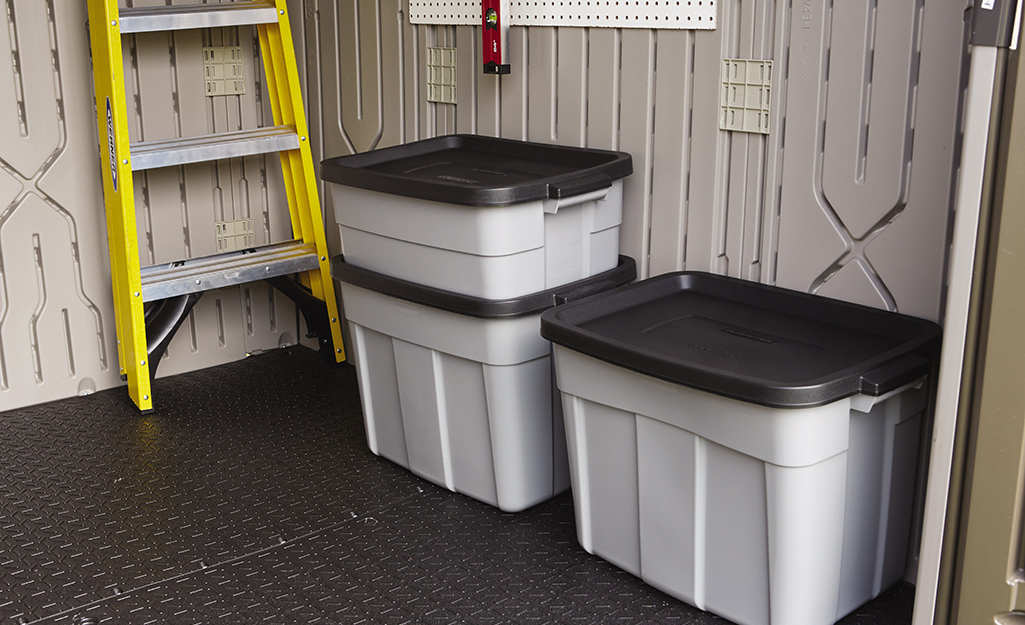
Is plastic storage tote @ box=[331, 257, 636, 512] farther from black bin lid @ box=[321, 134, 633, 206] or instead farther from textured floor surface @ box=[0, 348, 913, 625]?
black bin lid @ box=[321, 134, 633, 206]

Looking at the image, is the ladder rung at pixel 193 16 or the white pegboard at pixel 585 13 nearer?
the white pegboard at pixel 585 13

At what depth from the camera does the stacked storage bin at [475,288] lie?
6.85 ft

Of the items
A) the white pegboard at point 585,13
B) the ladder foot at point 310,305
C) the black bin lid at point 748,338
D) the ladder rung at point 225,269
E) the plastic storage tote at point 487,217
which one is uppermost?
the white pegboard at point 585,13

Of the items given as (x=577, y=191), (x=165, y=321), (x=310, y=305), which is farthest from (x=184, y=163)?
(x=577, y=191)

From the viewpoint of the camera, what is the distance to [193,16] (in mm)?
2732

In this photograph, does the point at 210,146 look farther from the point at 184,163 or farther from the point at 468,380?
the point at 468,380

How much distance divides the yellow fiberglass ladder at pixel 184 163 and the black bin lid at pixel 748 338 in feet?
4.41

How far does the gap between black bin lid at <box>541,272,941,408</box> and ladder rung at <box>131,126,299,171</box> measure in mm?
1339

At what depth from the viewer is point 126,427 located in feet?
9.13

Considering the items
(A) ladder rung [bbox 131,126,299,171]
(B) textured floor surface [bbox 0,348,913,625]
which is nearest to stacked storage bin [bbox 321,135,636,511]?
(B) textured floor surface [bbox 0,348,913,625]

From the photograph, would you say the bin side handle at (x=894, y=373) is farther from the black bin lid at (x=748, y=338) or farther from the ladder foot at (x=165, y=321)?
the ladder foot at (x=165, y=321)

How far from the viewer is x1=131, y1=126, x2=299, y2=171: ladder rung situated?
2.75 meters

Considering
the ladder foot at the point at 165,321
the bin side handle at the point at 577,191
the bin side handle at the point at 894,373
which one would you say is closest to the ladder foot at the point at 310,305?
the ladder foot at the point at 165,321

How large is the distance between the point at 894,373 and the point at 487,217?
847mm
